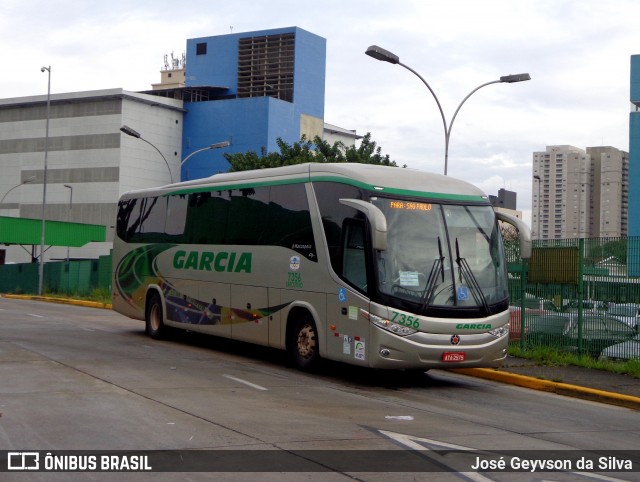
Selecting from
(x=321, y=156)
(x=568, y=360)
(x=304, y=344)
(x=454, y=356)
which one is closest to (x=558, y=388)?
(x=454, y=356)

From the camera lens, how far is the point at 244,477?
7.15 m

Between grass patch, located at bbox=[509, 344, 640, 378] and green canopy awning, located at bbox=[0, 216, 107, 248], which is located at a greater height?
green canopy awning, located at bbox=[0, 216, 107, 248]

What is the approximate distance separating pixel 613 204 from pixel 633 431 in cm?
9727

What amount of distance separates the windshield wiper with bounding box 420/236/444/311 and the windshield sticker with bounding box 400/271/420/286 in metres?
0.18

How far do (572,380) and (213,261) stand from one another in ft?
24.6

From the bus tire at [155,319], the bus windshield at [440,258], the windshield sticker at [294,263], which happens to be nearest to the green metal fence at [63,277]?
A: the bus tire at [155,319]

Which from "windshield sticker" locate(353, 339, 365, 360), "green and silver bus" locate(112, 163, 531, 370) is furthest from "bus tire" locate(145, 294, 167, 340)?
"windshield sticker" locate(353, 339, 365, 360)

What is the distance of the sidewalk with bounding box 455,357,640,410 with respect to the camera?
13.7 m

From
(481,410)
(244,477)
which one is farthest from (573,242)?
(244,477)

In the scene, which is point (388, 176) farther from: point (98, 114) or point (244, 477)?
point (98, 114)

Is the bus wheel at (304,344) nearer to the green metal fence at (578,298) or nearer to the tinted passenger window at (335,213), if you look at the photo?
the tinted passenger window at (335,213)

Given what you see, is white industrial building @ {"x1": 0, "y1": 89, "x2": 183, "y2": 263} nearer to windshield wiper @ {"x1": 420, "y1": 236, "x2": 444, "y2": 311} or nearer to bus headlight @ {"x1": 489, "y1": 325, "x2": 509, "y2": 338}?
bus headlight @ {"x1": 489, "y1": 325, "x2": 509, "y2": 338}

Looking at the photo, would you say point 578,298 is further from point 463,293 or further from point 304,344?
point 304,344

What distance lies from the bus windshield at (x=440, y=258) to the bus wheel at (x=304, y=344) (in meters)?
2.15
